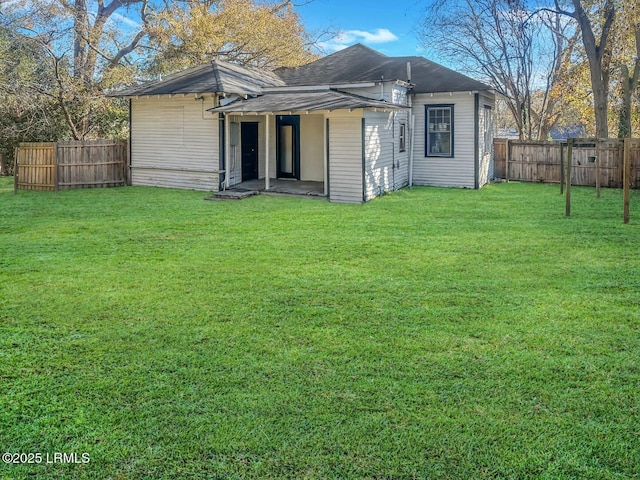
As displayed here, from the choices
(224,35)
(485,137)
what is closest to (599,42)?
(485,137)

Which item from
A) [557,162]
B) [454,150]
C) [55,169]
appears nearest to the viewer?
[55,169]

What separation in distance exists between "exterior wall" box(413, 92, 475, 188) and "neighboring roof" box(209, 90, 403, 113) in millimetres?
2648

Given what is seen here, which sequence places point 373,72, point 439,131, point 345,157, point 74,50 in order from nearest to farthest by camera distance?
point 345,157, point 439,131, point 373,72, point 74,50

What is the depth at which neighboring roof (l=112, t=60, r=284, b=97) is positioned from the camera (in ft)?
47.4

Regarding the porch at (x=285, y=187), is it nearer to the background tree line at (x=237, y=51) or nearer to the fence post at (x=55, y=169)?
the fence post at (x=55, y=169)

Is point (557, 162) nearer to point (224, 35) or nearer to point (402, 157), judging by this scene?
point (402, 157)

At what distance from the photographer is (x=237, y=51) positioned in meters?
24.7

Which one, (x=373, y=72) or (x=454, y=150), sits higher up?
(x=373, y=72)

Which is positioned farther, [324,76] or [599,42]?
[599,42]

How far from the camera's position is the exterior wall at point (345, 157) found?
41.9 feet

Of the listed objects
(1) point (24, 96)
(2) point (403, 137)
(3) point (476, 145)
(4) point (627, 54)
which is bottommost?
(3) point (476, 145)

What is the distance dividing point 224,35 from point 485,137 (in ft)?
42.8

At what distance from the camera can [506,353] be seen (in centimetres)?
421

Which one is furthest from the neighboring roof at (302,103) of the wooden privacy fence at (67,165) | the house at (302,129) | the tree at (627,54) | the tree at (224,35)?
the tree at (224,35)
